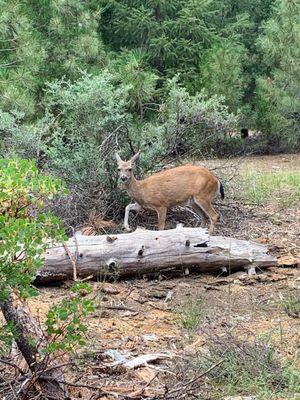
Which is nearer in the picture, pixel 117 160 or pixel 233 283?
pixel 233 283

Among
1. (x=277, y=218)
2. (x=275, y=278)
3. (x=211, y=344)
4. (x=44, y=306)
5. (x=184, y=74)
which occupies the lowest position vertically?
(x=184, y=74)

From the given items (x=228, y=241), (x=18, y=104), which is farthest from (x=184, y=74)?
(x=228, y=241)

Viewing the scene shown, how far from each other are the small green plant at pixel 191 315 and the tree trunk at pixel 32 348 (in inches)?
69.5

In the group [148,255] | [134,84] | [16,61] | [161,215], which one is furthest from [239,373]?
[16,61]

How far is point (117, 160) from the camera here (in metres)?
9.00

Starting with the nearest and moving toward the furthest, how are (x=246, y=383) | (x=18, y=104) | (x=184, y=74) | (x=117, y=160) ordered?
1. (x=246, y=383)
2. (x=117, y=160)
3. (x=18, y=104)
4. (x=184, y=74)

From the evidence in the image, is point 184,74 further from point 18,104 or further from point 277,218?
point 277,218

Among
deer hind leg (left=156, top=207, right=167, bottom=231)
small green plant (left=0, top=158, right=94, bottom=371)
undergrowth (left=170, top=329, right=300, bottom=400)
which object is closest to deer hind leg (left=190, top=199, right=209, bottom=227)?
deer hind leg (left=156, top=207, right=167, bottom=231)

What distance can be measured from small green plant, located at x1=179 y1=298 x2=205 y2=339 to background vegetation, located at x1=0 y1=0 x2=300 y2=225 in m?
2.42

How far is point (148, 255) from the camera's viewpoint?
7.18 meters

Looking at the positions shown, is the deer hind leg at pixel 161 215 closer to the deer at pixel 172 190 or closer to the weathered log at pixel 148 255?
the deer at pixel 172 190

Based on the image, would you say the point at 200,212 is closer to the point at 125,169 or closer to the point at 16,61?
the point at 125,169

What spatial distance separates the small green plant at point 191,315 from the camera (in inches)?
230

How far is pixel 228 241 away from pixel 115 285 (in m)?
1.36
